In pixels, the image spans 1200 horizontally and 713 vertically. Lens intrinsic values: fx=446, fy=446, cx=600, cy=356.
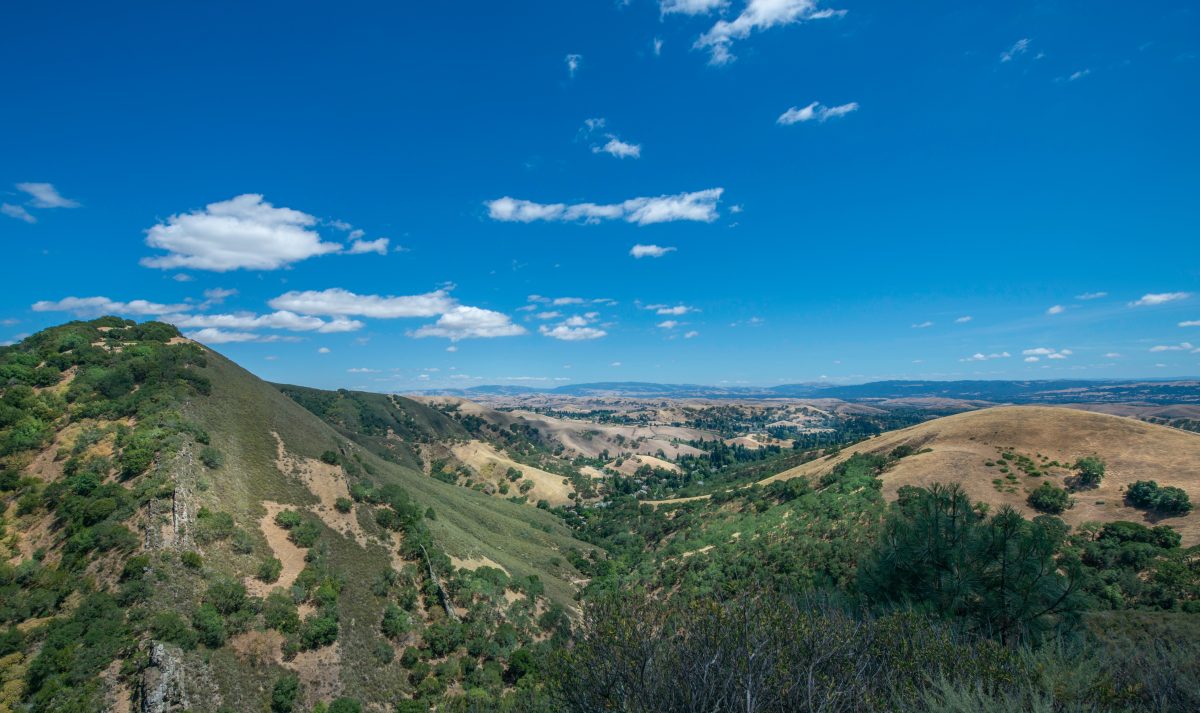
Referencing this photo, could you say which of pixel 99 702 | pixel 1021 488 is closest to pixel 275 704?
pixel 99 702

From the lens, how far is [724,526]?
236 feet

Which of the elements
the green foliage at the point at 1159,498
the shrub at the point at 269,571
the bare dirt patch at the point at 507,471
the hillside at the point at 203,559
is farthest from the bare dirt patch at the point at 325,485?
the green foliage at the point at 1159,498

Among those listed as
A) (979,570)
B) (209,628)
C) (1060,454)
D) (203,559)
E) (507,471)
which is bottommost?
(507,471)

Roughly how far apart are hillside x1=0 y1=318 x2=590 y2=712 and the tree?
61895 millimetres

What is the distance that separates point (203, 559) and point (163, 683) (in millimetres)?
9709

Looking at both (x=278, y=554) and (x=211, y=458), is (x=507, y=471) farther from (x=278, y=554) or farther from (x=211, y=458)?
(x=278, y=554)

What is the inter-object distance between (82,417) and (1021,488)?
98.0m

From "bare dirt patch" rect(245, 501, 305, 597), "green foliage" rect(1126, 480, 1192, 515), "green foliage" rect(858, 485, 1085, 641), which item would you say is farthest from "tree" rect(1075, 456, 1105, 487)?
"bare dirt patch" rect(245, 501, 305, 597)

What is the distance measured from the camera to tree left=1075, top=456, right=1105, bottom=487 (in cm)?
5069

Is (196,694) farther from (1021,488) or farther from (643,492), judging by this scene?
(643,492)

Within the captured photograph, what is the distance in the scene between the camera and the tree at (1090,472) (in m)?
50.7

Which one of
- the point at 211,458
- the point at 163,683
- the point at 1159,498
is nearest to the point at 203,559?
the point at 163,683

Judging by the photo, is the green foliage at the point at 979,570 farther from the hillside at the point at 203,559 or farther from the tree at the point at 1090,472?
the tree at the point at 1090,472

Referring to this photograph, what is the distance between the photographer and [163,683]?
81.7ft
